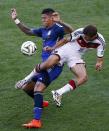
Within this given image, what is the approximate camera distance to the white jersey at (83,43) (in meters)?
9.45

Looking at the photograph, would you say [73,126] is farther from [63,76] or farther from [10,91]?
[63,76]

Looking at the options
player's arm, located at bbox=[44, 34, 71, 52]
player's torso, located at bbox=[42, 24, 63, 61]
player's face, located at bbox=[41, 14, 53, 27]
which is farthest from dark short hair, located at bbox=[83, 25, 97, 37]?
player's face, located at bbox=[41, 14, 53, 27]

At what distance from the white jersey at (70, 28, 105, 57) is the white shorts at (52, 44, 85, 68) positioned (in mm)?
112

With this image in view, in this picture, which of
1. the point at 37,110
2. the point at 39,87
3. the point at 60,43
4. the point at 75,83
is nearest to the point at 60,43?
the point at 60,43

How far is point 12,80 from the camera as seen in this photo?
37.9ft

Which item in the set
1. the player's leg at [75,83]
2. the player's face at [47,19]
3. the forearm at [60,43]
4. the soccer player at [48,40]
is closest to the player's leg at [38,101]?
the soccer player at [48,40]

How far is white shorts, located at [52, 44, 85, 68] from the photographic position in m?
9.30

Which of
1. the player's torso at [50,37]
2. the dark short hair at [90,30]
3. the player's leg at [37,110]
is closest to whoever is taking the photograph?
the player's leg at [37,110]

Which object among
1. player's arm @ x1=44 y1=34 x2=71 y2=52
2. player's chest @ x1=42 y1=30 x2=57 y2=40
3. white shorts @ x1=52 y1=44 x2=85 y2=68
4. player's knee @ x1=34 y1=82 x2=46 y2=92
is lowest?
player's knee @ x1=34 y1=82 x2=46 y2=92

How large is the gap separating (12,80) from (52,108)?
Result: 208 centimetres

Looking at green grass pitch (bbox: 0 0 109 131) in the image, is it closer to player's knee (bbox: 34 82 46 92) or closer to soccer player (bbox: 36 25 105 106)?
soccer player (bbox: 36 25 105 106)

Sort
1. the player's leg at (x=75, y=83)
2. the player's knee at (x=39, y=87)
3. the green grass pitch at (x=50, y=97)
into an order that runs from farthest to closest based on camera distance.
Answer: the player's leg at (x=75, y=83), the green grass pitch at (x=50, y=97), the player's knee at (x=39, y=87)

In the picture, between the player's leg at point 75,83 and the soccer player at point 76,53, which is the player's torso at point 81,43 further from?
the player's leg at point 75,83

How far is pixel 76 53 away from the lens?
9453 millimetres
